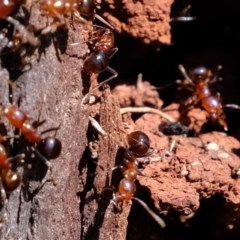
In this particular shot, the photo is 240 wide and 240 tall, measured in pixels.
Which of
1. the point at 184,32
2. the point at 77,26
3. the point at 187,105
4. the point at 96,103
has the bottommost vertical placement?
the point at 187,105

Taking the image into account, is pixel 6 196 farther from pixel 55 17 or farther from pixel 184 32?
pixel 184 32

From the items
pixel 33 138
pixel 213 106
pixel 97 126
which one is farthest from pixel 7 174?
pixel 213 106

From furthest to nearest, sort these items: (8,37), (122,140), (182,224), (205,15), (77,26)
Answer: (205,15) < (182,224) < (122,140) < (77,26) < (8,37)

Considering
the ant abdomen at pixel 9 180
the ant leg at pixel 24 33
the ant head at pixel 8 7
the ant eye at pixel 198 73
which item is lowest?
the ant eye at pixel 198 73

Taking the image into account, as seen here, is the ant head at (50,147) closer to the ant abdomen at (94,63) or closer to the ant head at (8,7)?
the ant abdomen at (94,63)

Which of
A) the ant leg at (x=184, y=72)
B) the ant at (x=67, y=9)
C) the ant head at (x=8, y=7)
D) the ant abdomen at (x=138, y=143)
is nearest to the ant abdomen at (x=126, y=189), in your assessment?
the ant abdomen at (x=138, y=143)

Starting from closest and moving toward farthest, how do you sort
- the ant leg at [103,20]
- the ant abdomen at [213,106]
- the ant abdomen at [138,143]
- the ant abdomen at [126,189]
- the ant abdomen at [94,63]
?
the ant abdomen at [94,63] → the ant abdomen at [126,189] → the ant abdomen at [138,143] → the ant leg at [103,20] → the ant abdomen at [213,106]

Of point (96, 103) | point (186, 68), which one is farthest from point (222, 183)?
point (186, 68)
